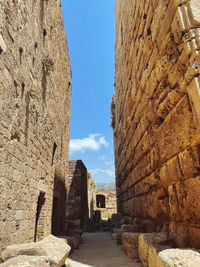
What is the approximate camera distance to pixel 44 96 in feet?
16.1

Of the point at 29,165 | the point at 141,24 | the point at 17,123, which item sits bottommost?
the point at 29,165

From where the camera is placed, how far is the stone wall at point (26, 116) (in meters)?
2.81

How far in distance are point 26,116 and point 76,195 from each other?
7.49 meters

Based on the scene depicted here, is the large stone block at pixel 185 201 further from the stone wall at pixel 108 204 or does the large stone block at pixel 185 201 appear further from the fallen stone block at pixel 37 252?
the stone wall at pixel 108 204

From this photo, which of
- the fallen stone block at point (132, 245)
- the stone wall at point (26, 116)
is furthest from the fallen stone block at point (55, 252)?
the fallen stone block at point (132, 245)

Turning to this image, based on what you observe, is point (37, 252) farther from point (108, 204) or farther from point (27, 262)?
point (108, 204)

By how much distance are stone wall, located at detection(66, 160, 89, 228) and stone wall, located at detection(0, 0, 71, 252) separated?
15.7 feet

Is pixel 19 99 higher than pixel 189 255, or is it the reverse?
pixel 19 99

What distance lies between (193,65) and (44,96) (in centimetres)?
388

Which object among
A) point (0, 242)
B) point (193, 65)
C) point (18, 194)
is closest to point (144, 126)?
point (193, 65)

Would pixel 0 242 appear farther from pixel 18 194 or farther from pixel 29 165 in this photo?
pixel 29 165

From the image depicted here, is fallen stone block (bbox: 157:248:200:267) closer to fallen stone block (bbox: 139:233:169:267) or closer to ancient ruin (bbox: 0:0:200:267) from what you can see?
ancient ruin (bbox: 0:0:200:267)

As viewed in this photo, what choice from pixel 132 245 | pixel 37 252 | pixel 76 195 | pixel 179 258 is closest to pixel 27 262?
pixel 37 252

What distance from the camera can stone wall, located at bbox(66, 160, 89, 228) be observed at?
9.87 metres
